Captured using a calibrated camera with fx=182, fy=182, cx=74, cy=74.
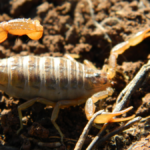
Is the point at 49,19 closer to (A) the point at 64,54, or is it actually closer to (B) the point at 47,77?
(A) the point at 64,54

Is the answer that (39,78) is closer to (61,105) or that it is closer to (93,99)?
(61,105)

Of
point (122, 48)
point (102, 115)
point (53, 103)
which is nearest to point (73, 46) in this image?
point (122, 48)

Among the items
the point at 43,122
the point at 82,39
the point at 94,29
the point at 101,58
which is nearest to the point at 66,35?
the point at 82,39

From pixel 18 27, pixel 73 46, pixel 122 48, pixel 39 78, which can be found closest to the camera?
pixel 18 27

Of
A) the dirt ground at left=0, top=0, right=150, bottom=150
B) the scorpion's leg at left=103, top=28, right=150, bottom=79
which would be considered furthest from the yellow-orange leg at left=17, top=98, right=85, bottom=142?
the scorpion's leg at left=103, top=28, right=150, bottom=79

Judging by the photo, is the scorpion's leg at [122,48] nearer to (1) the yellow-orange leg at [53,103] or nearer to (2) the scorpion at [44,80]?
(2) the scorpion at [44,80]

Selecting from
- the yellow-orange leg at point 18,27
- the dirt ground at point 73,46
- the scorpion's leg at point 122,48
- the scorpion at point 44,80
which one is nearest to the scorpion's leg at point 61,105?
the scorpion at point 44,80

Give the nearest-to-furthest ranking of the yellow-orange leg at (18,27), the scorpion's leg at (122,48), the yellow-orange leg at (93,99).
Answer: the yellow-orange leg at (18,27) → the yellow-orange leg at (93,99) → the scorpion's leg at (122,48)
